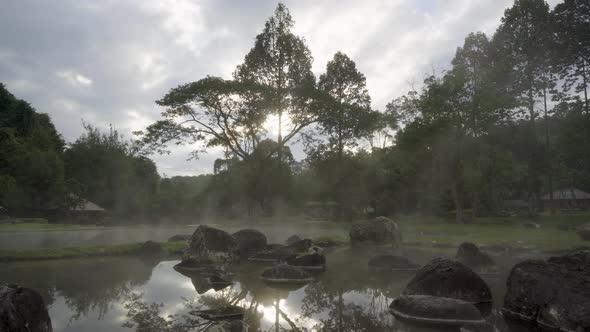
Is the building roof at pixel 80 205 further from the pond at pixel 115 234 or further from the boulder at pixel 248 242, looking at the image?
the boulder at pixel 248 242

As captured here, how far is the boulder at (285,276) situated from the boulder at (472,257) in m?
6.33

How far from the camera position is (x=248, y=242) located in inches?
813

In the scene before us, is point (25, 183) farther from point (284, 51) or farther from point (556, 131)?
point (556, 131)

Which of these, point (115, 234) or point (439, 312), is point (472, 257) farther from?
point (115, 234)

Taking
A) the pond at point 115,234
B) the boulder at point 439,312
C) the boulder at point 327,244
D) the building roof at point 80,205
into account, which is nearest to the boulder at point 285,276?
the boulder at point 439,312

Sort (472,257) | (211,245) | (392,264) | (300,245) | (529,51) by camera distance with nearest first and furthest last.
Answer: (472,257) < (392,264) < (211,245) < (300,245) < (529,51)

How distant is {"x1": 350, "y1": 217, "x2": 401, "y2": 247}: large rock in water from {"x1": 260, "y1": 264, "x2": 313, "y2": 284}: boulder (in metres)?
10.2

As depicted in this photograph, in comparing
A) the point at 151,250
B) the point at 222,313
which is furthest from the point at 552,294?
the point at 151,250

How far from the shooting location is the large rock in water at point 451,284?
10.5 meters

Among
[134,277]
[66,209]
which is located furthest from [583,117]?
[66,209]

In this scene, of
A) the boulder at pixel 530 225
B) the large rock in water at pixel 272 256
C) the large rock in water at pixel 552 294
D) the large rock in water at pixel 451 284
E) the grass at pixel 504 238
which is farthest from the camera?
the boulder at pixel 530 225

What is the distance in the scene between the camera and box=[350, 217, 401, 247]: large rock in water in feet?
77.2

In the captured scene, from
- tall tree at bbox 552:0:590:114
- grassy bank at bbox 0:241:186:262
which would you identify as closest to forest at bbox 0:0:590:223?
tall tree at bbox 552:0:590:114

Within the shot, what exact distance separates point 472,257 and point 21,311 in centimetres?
1467
